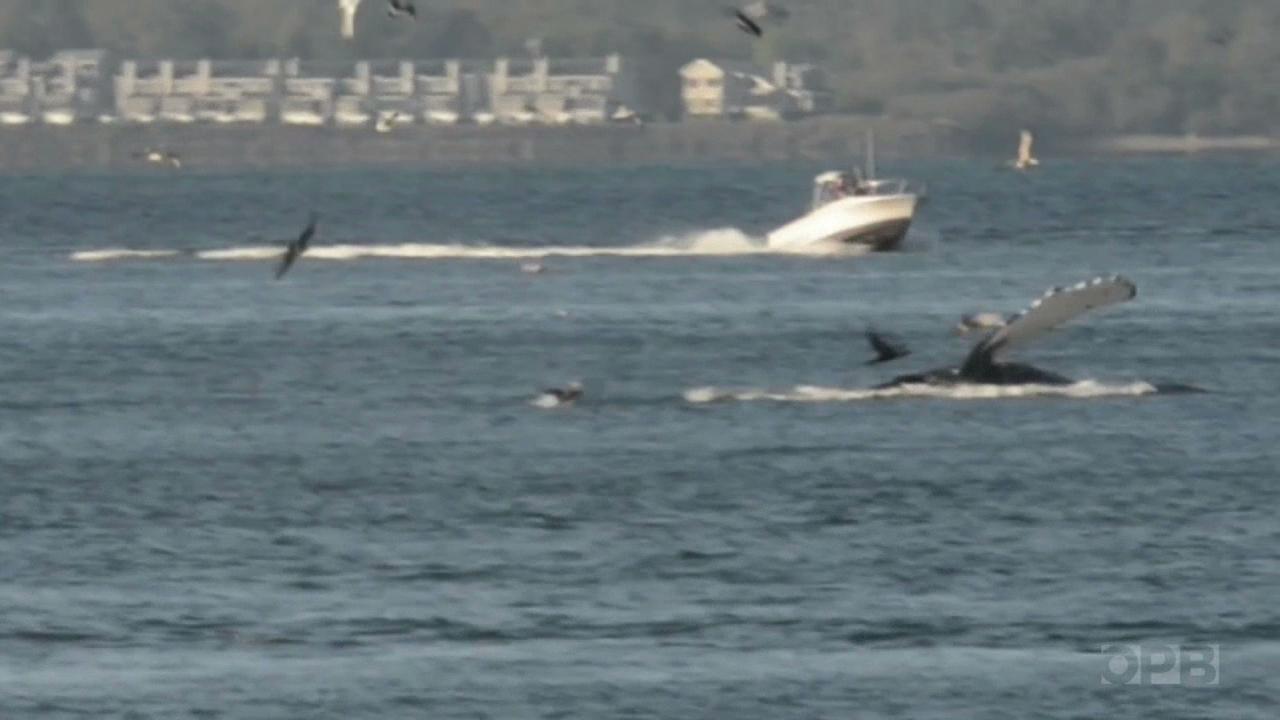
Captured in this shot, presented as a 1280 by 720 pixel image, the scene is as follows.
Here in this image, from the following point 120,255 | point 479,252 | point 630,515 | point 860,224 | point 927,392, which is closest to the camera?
point 630,515

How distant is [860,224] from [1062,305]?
5625cm

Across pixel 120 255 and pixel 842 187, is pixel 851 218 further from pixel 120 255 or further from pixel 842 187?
pixel 120 255

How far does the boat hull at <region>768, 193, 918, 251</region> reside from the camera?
4124 inches

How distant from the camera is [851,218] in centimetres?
10475

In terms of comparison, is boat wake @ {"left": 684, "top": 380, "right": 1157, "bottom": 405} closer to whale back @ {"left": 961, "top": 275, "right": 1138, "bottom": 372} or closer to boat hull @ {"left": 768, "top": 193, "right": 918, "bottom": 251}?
whale back @ {"left": 961, "top": 275, "right": 1138, "bottom": 372}

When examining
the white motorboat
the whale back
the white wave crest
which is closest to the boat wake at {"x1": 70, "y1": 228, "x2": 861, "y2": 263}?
the white wave crest

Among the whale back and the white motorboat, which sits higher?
the white motorboat

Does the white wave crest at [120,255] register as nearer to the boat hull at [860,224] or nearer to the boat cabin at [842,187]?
the boat cabin at [842,187]

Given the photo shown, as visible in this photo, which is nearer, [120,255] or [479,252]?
[479,252]

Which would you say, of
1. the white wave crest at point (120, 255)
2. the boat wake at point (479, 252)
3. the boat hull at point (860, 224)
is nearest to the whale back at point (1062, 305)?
the boat hull at point (860, 224)

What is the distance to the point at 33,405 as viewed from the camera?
59.4 metres

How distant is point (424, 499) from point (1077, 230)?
9481 cm

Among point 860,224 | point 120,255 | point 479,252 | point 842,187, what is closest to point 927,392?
point 860,224

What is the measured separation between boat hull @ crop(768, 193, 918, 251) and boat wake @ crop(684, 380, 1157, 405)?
46.8 m
